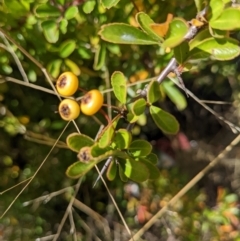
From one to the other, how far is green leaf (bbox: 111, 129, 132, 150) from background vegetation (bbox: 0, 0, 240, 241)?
194mm

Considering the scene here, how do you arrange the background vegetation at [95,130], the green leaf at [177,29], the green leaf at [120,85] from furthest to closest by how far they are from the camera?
the background vegetation at [95,130], the green leaf at [120,85], the green leaf at [177,29]

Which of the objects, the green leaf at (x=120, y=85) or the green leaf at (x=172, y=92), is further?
the green leaf at (x=172, y=92)

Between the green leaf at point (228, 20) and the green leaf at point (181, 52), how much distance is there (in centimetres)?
5

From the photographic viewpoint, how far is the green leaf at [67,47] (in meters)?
0.89

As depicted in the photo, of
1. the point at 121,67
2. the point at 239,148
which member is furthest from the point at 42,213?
the point at 239,148

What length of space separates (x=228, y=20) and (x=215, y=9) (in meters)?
0.03

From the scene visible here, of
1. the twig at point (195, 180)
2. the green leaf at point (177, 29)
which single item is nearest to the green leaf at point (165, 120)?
the green leaf at point (177, 29)

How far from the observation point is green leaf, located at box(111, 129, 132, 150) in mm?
650

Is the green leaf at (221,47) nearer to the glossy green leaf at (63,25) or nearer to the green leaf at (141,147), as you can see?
the green leaf at (141,147)

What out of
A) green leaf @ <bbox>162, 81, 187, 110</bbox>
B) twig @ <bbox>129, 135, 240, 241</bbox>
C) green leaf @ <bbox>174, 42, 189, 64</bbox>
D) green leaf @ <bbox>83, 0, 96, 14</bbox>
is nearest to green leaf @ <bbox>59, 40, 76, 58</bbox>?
green leaf @ <bbox>83, 0, 96, 14</bbox>

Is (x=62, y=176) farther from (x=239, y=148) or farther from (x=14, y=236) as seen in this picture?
(x=239, y=148)

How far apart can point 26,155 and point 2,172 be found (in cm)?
8

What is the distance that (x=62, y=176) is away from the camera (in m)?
1.26

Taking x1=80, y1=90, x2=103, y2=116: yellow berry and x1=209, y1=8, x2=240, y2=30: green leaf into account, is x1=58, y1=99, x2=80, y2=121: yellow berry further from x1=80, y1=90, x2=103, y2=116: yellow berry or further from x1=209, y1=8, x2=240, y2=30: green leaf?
x1=209, y1=8, x2=240, y2=30: green leaf
